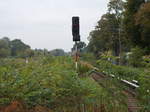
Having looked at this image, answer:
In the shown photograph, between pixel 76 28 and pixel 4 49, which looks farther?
pixel 4 49

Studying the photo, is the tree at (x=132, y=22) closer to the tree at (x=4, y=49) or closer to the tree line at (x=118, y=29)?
the tree line at (x=118, y=29)

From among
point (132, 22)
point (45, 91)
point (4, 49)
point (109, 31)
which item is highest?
point (109, 31)

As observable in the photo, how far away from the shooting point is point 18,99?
5.39m

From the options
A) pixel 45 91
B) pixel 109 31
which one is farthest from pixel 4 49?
pixel 45 91

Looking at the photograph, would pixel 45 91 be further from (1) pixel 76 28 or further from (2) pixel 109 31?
(2) pixel 109 31

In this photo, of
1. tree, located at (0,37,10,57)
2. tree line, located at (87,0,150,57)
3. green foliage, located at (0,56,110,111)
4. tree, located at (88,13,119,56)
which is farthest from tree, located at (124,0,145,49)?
tree, located at (0,37,10,57)

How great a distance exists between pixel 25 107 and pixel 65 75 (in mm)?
2040

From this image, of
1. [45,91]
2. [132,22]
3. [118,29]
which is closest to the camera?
[45,91]

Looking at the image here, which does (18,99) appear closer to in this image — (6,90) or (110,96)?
(6,90)

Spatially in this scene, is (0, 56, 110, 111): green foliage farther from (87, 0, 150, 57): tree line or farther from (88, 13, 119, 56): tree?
(88, 13, 119, 56): tree

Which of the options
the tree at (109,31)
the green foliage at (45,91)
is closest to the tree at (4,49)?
the tree at (109,31)

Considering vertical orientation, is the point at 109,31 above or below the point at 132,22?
above

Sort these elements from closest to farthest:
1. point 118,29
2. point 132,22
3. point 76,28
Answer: point 76,28, point 132,22, point 118,29

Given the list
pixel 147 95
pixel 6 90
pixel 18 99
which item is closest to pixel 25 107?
pixel 18 99
